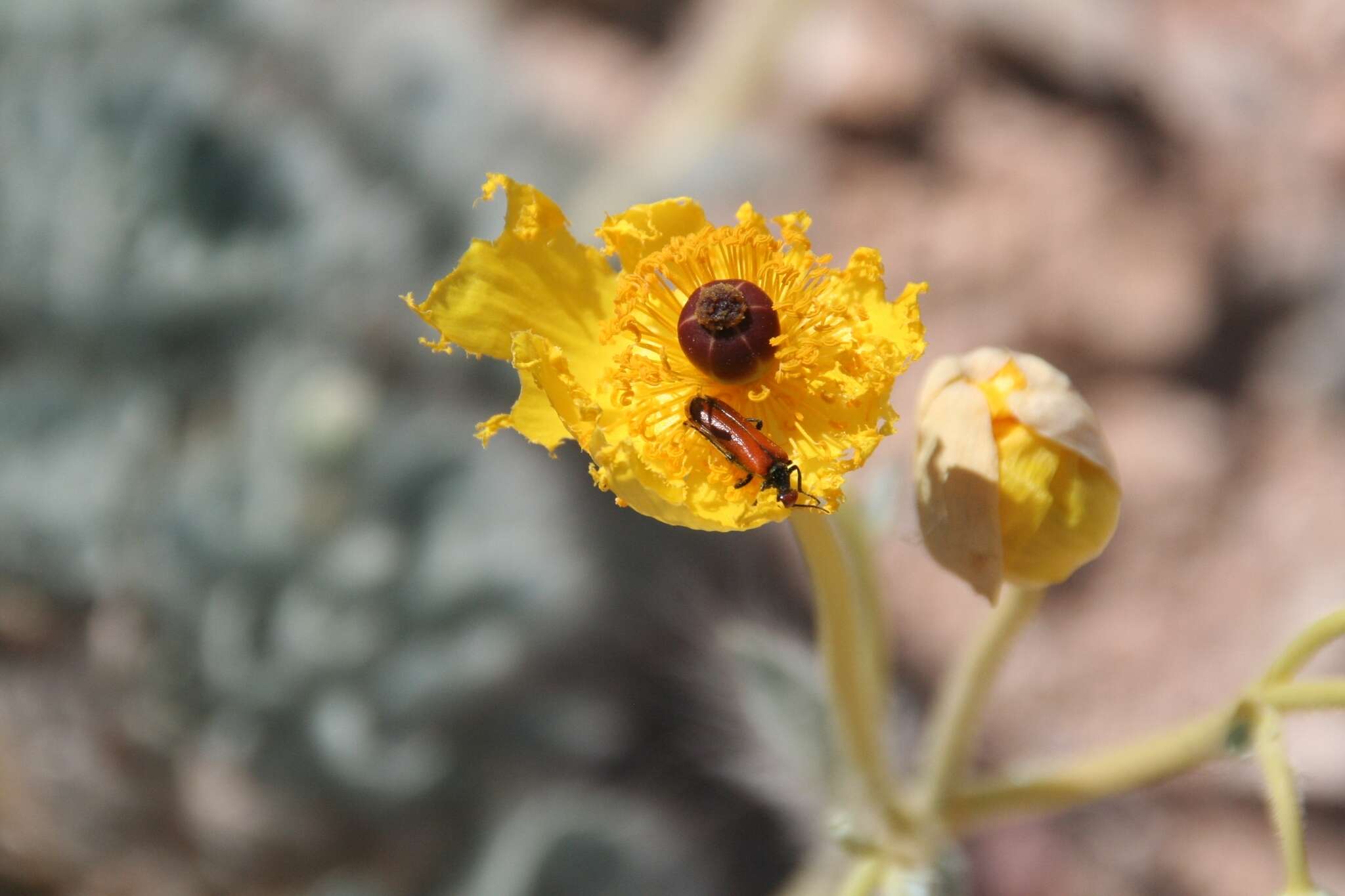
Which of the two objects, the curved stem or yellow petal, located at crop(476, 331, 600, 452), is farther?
the curved stem

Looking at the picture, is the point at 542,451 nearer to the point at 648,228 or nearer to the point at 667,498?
the point at 648,228

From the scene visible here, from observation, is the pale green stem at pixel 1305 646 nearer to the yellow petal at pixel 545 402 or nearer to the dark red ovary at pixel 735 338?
the dark red ovary at pixel 735 338

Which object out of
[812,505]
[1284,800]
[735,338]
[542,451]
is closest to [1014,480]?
[812,505]

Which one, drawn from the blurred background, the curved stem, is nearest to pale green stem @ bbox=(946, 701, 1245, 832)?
the curved stem

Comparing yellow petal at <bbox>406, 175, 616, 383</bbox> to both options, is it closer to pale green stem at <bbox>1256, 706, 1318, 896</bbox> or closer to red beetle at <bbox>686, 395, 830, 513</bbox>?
red beetle at <bbox>686, 395, 830, 513</bbox>

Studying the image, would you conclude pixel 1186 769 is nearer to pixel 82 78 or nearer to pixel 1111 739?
pixel 1111 739

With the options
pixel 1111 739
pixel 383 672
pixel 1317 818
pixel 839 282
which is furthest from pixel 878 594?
pixel 1317 818
